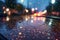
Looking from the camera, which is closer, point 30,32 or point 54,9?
point 30,32

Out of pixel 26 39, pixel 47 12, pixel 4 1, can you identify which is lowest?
pixel 47 12

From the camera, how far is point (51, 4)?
3155 centimetres

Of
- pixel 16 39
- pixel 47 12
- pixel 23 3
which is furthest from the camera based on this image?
pixel 23 3

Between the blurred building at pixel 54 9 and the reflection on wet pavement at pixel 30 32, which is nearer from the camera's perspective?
the reflection on wet pavement at pixel 30 32

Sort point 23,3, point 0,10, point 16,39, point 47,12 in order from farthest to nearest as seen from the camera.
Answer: point 23,3 → point 47,12 → point 0,10 → point 16,39

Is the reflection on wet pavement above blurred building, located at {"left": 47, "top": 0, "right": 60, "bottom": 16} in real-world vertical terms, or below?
above

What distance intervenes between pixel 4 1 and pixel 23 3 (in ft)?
13.6

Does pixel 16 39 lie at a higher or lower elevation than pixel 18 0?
higher

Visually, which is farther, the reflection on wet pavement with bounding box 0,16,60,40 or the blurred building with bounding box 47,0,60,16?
the blurred building with bounding box 47,0,60,16

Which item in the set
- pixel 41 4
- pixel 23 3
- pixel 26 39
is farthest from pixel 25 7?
pixel 26 39

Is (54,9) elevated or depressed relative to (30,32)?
depressed

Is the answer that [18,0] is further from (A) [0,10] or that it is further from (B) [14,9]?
(A) [0,10]

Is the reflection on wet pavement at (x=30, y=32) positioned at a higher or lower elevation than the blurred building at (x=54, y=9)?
higher

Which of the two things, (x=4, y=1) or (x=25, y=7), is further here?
(x=25, y=7)
